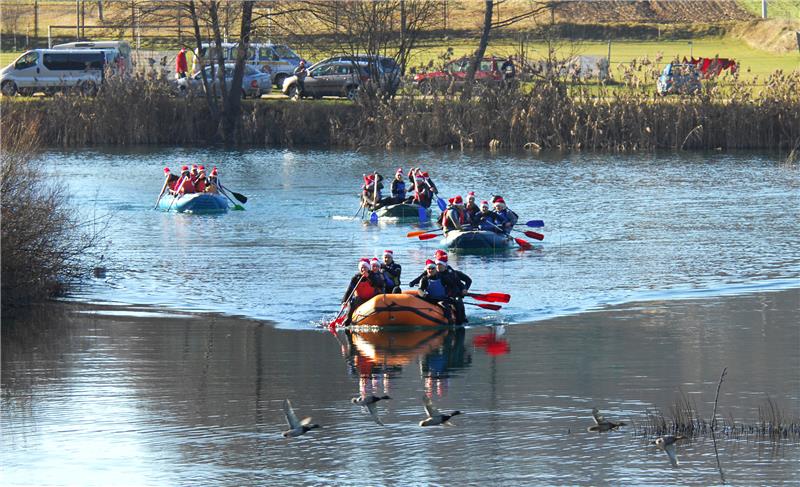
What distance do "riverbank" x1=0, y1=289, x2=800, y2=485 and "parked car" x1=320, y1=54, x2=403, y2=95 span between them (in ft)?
91.3

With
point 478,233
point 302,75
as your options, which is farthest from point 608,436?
point 302,75

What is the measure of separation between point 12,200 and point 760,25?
190 ft

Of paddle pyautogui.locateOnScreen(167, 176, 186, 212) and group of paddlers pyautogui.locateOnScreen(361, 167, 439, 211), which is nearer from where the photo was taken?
group of paddlers pyautogui.locateOnScreen(361, 167, 439, 211)

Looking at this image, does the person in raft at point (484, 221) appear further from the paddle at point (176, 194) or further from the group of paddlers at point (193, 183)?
the paddle at point (176, 194)

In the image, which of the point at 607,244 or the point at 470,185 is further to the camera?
the point at 470,185

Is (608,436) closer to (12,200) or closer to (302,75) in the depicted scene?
(12,200)

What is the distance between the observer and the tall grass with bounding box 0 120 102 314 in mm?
23078

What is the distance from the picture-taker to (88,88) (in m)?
52.1

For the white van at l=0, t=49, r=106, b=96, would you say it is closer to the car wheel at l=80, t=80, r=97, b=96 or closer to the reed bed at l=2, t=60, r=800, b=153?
the car wheel at l=80, t=80, r=97, b=96

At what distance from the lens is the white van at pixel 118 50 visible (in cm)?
5238

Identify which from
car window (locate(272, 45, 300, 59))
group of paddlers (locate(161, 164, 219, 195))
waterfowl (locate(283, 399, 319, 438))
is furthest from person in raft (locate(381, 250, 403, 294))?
car window (locate(272, 45, 300, 59))

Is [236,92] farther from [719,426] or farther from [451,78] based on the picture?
[719,426]

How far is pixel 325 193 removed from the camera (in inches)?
1622

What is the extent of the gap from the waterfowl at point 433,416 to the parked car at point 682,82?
31799 millimetres
